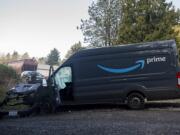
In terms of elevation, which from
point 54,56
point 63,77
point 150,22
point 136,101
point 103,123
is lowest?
point 103,123

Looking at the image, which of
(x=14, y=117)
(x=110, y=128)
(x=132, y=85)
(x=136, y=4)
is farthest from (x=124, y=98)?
(x=136, y=4)

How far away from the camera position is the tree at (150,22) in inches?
855

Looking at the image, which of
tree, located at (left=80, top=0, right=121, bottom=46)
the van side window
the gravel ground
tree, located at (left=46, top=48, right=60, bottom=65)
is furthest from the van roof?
tree, located at (left=46, top=48, right=60, bottom=65)

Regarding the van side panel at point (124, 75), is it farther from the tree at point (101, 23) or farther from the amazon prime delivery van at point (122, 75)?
the tree at point (101, 23)

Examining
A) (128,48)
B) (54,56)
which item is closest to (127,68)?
(128,48)

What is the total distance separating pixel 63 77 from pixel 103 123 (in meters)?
3.80

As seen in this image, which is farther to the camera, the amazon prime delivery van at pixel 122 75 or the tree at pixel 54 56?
the tree at pixel 54 56

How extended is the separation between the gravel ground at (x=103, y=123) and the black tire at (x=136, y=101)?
12.0 inches

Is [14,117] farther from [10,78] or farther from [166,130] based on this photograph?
[10,78]

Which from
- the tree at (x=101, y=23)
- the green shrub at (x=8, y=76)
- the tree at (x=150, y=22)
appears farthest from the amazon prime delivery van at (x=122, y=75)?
the tree at (x=101, y=23)

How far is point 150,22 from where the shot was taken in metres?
22.2

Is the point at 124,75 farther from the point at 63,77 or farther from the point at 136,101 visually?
the point at 63,77

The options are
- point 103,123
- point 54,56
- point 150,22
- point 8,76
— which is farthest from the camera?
A: point 54,56

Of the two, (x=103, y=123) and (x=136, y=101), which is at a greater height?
(x=136, y=101)
